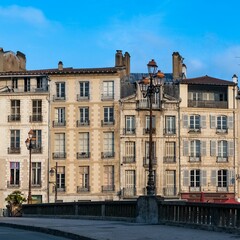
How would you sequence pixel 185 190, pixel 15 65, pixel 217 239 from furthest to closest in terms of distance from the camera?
pixel 15 65 → pixel 185 190 → pixel 217 239

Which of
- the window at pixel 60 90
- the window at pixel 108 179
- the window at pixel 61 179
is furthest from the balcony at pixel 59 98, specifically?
the window at pixel 108 179

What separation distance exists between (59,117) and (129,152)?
8025 millimetres

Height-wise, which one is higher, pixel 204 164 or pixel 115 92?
pixel 115 92

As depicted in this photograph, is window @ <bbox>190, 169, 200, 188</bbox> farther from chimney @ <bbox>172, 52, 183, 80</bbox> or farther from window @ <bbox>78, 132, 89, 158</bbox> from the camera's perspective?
window @ <bbox>78, 132, 89, 158</bbox>

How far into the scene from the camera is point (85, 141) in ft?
236

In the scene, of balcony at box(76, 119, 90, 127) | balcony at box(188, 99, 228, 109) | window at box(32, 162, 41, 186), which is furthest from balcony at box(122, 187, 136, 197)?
balcony at box(188, 99, 228, 109)

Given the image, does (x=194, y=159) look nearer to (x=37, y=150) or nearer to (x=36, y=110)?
(x=37, y=150)

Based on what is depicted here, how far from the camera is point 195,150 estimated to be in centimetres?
7206

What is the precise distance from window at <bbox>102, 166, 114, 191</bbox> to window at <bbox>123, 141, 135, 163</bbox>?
175cm

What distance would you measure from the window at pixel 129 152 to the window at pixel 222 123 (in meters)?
9.07

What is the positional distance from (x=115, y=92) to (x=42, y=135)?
8619 millimetres

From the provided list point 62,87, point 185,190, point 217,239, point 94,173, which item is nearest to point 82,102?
point 62,87

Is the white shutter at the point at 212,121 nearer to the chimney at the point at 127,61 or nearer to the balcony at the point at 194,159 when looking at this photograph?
the balcony at the point at 194,159

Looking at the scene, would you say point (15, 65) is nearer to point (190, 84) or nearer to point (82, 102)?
point (82, 102)
